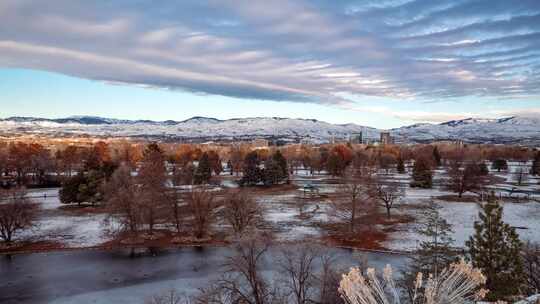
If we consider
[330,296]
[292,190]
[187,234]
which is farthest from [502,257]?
[292,190]

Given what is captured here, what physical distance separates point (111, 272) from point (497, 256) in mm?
24348

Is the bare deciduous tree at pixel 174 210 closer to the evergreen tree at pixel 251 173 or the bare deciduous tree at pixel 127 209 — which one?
the bare deciduous tree at pixel 127 209

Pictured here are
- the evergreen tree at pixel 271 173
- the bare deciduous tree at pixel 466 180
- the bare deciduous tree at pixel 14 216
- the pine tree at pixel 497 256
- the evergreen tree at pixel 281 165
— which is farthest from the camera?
the evergreen tree at pixel 281 165

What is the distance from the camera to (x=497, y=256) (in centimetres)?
1775

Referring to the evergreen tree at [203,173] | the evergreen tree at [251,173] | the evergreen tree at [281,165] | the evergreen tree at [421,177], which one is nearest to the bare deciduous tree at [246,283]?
the evergreen tree at [203,173]

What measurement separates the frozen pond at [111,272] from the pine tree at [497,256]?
284 inches

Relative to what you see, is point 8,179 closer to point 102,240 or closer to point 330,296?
point 102,240

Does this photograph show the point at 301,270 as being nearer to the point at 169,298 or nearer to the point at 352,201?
the point at 169,298

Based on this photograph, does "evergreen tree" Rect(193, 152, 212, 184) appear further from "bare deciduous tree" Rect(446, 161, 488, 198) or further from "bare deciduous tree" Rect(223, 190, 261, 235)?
"bare deciduous tree" Rect(446, 161, 488, 198)

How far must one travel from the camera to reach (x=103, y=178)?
2259 inches

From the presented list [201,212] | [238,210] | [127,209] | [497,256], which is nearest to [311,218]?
[238,210]

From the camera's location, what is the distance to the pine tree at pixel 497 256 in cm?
1668

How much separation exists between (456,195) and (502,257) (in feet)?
160

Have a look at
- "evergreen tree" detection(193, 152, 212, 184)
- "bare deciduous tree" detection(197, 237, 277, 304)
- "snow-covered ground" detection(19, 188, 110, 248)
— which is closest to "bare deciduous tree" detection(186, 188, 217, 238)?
"snow-covered ground" detection(19, 188, 110, 248)
